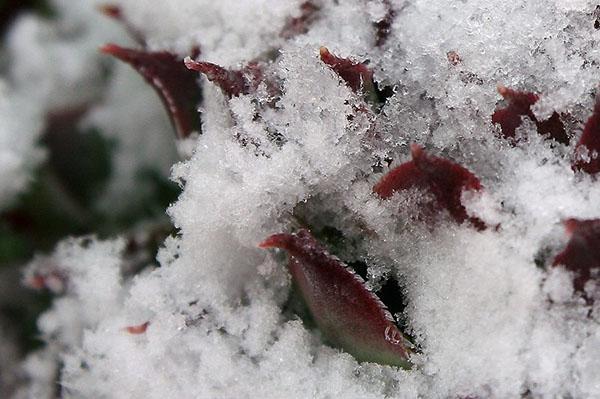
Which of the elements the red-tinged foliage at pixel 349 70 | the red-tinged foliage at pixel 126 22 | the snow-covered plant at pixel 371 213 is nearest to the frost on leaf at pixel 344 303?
the snow-covered plant at pixel 371 213

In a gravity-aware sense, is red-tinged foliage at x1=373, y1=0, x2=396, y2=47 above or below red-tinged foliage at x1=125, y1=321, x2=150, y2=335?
above

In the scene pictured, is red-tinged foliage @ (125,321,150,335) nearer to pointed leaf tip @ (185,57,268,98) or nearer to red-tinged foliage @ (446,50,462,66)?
pointed leaf tip @ (185,57,268,98)

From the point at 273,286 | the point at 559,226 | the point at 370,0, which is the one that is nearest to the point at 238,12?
the point at 370,0

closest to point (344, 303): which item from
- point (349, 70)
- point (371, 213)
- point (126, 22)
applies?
point (371, 213)

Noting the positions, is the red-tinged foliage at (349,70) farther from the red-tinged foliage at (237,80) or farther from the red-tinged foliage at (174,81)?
the red-tinged foliage at (174,81)

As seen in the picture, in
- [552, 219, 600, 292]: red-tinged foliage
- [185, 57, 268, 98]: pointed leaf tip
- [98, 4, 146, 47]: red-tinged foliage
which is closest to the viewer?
[552, 219, 600, 292]: red-tinged foliage

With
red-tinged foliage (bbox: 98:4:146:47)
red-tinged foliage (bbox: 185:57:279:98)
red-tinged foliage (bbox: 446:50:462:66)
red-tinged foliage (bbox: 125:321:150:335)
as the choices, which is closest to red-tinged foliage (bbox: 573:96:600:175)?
red-tinged foliage (bbox: 446:50:462:66)

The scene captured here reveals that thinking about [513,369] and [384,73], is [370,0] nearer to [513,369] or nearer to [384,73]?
[384,73]

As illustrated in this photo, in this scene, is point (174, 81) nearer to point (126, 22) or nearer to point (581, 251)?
point (126, 22)

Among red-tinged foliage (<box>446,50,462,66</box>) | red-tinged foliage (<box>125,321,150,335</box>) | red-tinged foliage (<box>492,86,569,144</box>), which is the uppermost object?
red-tinged foliage (<box>446,50,462,66</box>)
